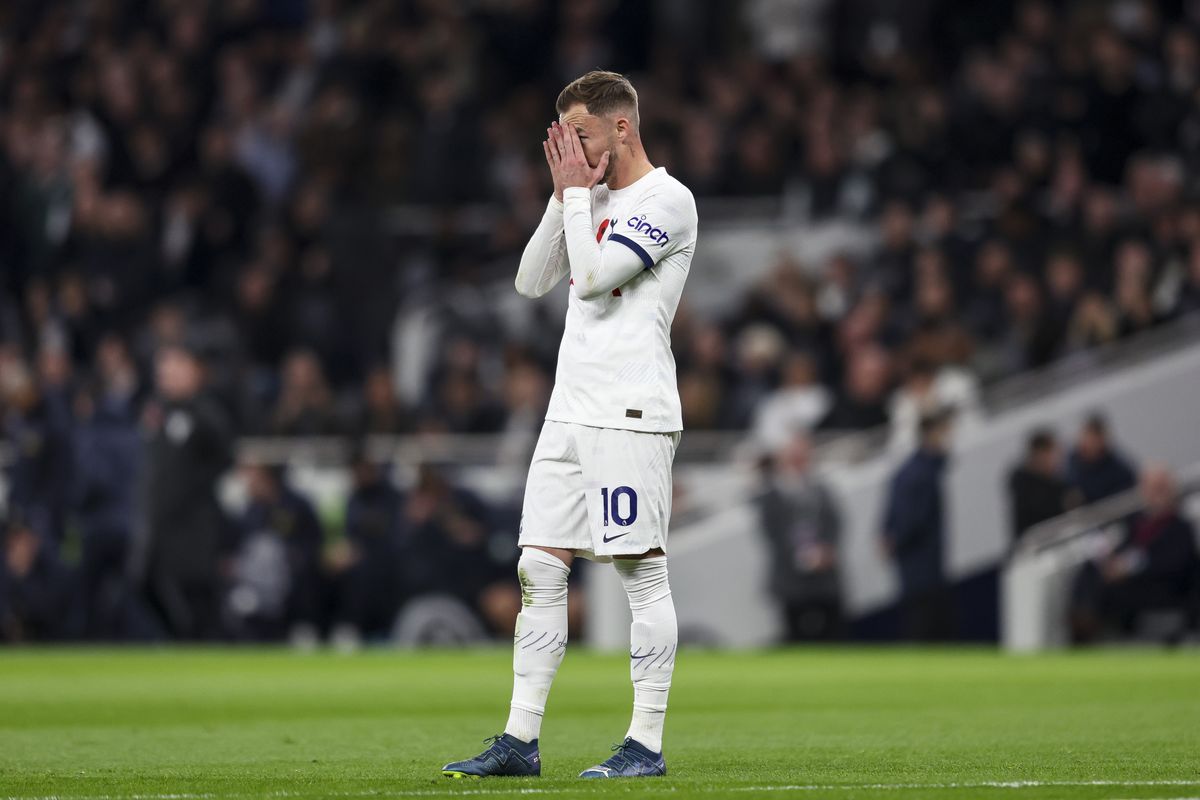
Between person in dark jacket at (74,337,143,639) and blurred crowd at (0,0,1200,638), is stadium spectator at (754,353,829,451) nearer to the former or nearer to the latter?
blurred crowd at (0,0,1200,638)

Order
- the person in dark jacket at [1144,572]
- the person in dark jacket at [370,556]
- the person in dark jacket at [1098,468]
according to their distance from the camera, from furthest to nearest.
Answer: the person in dark jacket at [370,556] → the person in dark jacket at [1098,468] → the person in dark jacket at [1144,572]

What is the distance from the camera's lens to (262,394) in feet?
64.1

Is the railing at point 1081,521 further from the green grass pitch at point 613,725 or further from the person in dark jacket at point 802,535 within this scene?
the person in dark jacket at point 802,535

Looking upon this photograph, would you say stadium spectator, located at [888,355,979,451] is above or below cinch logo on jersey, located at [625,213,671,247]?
above

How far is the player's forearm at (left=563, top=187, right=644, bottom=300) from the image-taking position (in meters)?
6.66

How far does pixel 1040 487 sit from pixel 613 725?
27.0 ft

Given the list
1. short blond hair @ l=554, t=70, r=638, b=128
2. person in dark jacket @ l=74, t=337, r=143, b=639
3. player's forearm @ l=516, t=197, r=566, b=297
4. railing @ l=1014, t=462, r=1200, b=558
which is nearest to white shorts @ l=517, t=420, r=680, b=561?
player's forearm @ l=516, t=197, r=566, b=297

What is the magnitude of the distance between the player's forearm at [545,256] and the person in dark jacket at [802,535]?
33.5 feet

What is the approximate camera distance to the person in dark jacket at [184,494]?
17.1 metres

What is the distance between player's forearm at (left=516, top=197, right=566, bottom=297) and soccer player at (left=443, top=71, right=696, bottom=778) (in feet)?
0.16

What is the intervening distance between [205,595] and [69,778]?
1096 cm

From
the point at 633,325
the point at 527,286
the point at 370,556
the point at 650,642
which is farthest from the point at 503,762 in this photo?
the point at 370,556

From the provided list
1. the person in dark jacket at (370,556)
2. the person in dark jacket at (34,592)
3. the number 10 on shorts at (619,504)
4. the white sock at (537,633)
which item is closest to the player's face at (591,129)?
the number 10 on shorts at (619,504)

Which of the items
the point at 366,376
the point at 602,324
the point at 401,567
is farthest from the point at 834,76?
the point at 602,324
